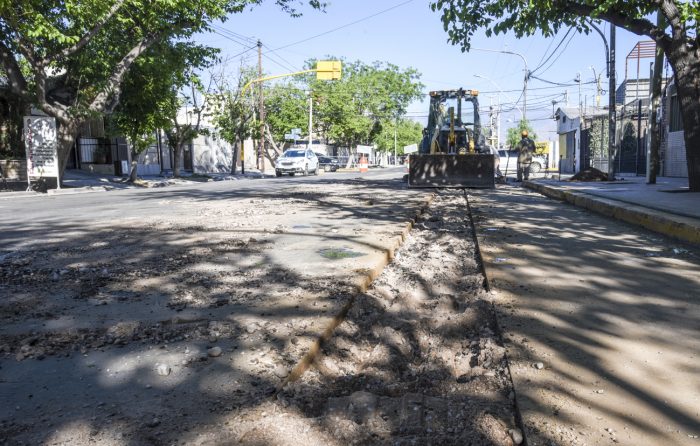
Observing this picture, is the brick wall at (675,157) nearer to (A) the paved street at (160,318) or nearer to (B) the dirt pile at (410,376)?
(A) the paved street at (160,318)

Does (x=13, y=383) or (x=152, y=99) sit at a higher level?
(x=152, y=99)

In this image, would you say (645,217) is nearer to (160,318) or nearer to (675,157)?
(160,318)

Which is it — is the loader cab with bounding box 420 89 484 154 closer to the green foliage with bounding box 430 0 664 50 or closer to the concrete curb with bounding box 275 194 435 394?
the green foliage with bounding box 430 0 664 50

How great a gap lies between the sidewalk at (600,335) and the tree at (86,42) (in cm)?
1316

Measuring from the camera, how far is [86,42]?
16141 mm

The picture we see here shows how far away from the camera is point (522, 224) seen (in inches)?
324

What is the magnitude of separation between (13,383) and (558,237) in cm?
615

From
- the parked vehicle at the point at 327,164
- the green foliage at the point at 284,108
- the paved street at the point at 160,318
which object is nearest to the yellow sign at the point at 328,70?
the paved street at the point at 160,318

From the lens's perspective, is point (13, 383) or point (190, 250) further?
point (190, 250)

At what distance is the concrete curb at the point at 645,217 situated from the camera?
21.5 feet

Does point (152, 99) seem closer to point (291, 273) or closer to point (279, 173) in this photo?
point (279, 173)

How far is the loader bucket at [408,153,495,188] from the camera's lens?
15672 mm

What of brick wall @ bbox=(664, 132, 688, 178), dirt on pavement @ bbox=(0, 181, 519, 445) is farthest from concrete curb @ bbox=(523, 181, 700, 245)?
brick wall @ bbox=(664, 132, 688, 178)

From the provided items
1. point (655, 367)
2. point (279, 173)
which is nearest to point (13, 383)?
point (655, 367)
